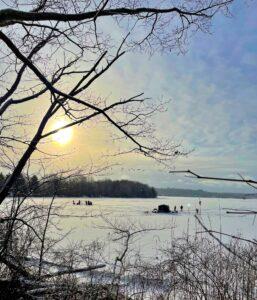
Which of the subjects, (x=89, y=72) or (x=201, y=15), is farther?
(x=89, y=72)

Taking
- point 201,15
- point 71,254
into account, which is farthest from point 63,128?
point 201,15

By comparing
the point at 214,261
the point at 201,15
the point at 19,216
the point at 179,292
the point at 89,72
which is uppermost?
the point at 201,15

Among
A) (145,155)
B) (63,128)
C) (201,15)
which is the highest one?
(201,15)

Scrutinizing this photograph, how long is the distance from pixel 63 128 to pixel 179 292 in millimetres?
3241

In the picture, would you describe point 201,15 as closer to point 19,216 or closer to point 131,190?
point 19,216

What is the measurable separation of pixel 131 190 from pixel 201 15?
326ft

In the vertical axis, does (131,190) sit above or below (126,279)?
above

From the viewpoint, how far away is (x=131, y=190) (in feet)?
344

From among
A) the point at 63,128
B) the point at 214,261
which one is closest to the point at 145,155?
the point at 63,128

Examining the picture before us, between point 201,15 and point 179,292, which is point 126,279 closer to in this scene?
point 179,292

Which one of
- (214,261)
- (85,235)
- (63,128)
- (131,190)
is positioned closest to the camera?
(63,128)

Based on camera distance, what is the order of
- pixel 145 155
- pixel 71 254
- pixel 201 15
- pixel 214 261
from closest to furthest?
pixel 145 155
pixel 201 15
pixel 71 254
pixel 214 261

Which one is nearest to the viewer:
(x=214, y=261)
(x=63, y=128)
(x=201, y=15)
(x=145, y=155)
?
(x=145, y=155)

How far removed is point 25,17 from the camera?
3.70 meters
